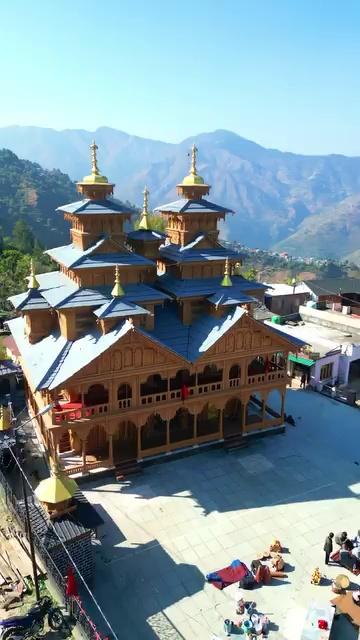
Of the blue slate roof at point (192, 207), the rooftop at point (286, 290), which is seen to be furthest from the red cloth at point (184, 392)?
the rooftop at point (286, 290)

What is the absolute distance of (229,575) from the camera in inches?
671

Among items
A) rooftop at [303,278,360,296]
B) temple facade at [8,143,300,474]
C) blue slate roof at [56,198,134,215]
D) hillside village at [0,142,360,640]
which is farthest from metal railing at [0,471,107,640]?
rooftop at [303,278,360,296]

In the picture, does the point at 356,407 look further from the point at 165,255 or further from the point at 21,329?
the point at 21,329

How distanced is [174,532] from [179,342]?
9470 millimetres

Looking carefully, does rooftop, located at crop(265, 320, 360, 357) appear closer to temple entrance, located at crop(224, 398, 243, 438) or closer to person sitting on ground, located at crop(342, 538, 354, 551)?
temple entrance, located at crop(224, 398, 243, 438)

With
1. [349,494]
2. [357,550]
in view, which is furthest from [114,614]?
→ [349,494]

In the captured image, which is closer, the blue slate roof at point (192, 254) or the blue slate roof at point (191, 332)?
the blue slate roof at point (191, 332)

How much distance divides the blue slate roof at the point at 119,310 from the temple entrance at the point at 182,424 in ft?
24.1

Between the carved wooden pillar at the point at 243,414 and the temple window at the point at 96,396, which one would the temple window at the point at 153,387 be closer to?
the temple window at the point at 96,396

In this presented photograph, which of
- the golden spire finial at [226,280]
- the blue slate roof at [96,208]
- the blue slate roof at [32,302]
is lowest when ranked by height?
the blue slate roof at [32,302]

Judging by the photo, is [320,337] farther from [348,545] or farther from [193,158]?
[348,545]

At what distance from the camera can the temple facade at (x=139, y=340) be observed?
72.4 feet

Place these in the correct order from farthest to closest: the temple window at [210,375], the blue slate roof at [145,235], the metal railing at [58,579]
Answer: the blue slate roof at [145,235], the temple window at [210,375], the metal railing at [58,579]

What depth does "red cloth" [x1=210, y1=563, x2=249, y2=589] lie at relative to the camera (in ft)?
54.9
